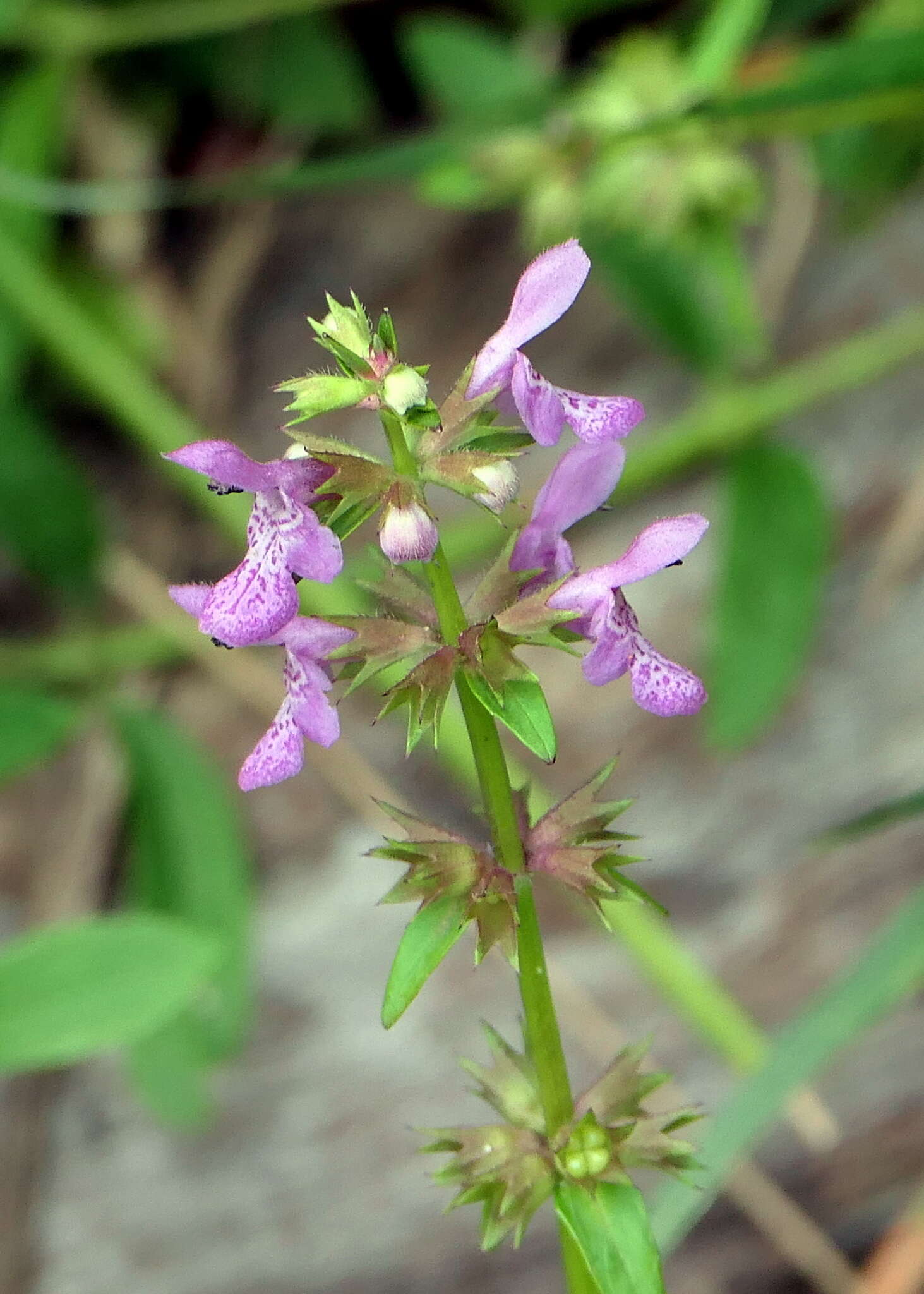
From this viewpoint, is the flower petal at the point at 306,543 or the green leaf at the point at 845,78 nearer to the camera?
the flower petal at the point at 306,543

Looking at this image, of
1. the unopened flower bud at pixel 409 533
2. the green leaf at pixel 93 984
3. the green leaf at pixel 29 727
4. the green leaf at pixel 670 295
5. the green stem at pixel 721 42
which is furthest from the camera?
the green leaf at pixel 670 295

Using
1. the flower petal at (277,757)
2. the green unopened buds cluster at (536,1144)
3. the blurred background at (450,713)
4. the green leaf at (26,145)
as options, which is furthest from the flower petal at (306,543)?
the green leaf at (26,145)

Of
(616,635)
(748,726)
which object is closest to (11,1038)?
(616,635)

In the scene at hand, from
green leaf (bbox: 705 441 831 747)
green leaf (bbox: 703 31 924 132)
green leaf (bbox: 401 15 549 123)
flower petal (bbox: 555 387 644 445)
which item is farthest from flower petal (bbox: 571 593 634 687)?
green leaf (bbox: 401 15 549 123)

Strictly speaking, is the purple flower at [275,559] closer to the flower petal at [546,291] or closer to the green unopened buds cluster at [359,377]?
the green unopened buds cluster at [359,377]

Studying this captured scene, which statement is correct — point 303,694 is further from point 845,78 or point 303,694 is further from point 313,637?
point 845,78

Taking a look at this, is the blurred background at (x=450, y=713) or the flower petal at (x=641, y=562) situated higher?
the blurred background at (x=450, y=713)

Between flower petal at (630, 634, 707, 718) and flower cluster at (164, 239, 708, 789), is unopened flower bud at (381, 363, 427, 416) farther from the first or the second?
flower petal at (630, 634, 707, 718)
